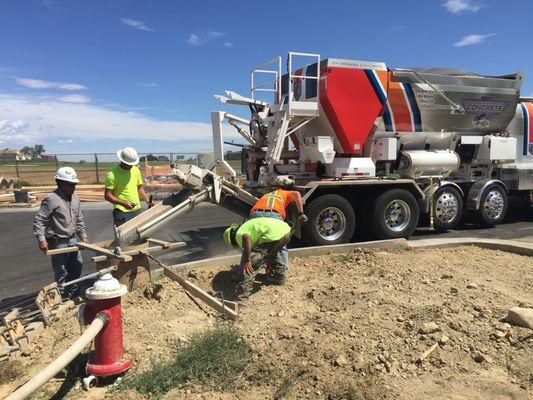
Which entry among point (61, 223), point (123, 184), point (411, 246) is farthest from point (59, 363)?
point (411, 246)

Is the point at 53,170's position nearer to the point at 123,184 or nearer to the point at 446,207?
the point at 123,184

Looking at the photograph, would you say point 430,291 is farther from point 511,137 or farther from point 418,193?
point 511,137

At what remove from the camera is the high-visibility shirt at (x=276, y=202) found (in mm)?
5465

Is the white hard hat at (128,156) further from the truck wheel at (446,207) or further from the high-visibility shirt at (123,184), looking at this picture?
the truck wheel at (446,207)

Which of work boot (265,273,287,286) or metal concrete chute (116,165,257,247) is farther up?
metal concrete chute (116,165,257,247)

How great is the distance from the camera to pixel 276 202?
554 cm

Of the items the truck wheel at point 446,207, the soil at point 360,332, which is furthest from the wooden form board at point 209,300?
the truck wheel at point 446,207

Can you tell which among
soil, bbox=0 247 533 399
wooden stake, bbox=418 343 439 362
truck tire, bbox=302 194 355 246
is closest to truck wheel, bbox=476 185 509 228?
truck tire, bbox=302 194 355 246

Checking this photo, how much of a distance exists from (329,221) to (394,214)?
58.0 inches

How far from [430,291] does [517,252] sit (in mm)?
2472

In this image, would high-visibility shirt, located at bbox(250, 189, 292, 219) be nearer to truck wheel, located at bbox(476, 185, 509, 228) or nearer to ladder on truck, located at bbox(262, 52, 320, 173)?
ladder on truck, located at bbox(262, 52, 320, 173)

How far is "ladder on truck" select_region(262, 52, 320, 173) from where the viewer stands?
25.9ft

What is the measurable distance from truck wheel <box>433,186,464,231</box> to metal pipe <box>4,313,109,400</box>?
7717mm

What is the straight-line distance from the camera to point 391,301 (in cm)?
468
